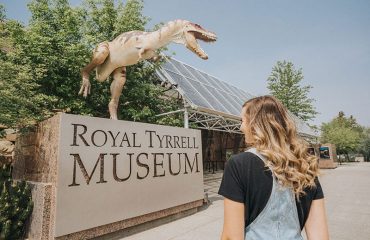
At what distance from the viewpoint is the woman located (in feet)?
4.86

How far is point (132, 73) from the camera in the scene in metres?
8.58

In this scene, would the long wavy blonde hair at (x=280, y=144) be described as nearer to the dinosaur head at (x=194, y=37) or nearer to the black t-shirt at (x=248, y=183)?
the black t-shirt at (x=248, y=183)

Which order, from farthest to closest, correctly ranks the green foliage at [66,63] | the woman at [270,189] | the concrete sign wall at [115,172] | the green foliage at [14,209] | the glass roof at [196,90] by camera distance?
the glass roof at [196,90] → the green foliage at [66,63] → the concrete sign wall at [115,172] → the green foliage at [14,209] → the woman at [270,189]

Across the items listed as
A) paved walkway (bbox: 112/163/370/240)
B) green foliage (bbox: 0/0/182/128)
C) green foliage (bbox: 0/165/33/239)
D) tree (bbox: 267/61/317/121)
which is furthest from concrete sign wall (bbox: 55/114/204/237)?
tree (bbox: 267/61/317/121)

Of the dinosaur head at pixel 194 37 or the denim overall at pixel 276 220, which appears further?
the dinosaur head at pixel 194 37

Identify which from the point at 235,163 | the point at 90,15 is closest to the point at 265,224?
the point at 235,163

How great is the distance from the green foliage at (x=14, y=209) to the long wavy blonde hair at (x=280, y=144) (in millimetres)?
4169

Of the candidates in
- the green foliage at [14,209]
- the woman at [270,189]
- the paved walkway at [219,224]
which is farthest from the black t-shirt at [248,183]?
the green foliage at [14,209]

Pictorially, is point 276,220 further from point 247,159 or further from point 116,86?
point 116,86

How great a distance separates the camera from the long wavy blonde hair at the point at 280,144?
4.95 ft

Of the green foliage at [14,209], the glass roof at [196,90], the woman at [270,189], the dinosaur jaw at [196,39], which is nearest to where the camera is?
the woman at [270,189]

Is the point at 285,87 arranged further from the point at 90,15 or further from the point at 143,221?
the point at 143,221

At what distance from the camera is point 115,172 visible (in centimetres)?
488

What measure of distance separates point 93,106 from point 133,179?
340cm
